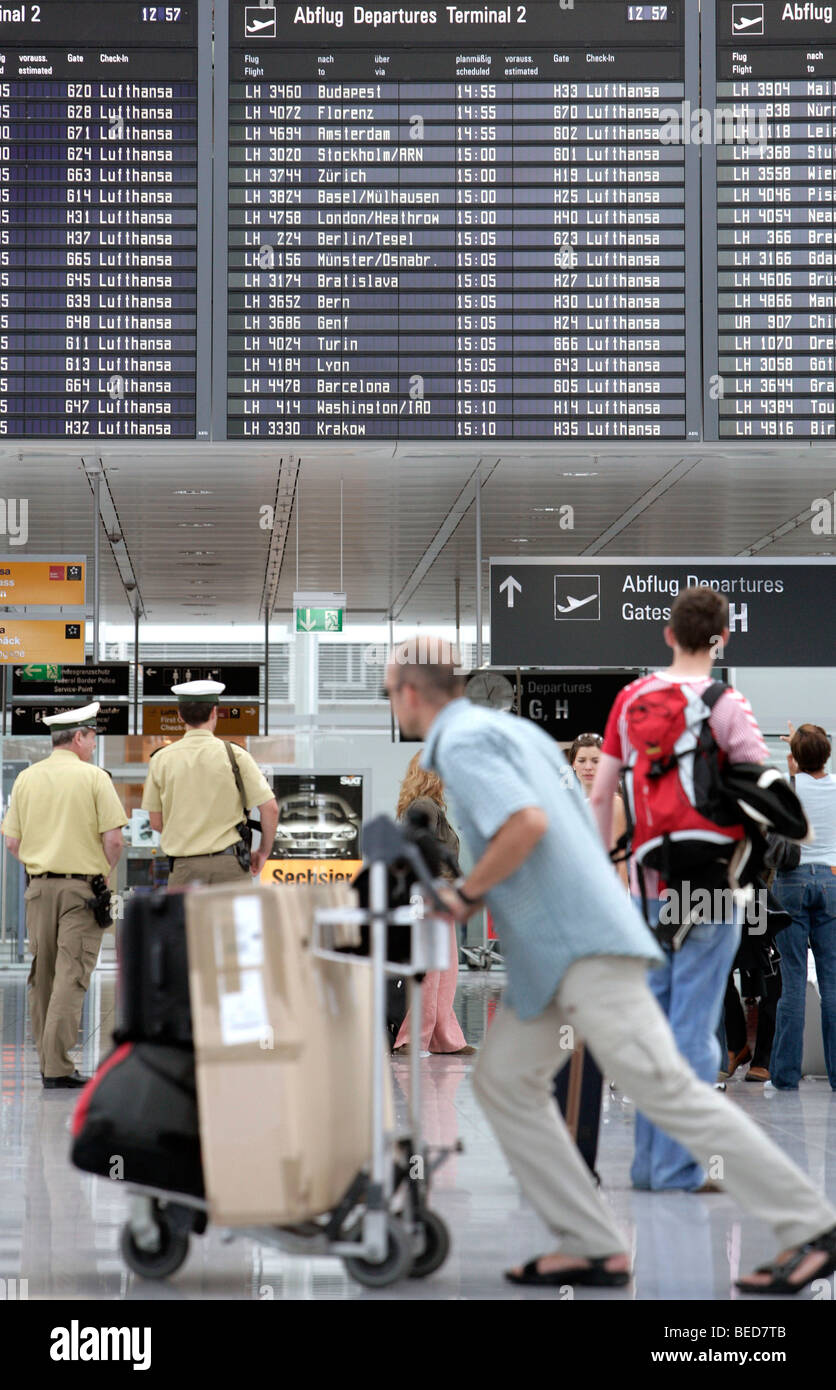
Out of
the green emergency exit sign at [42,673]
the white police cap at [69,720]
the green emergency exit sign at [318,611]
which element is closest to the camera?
the white police cap at [69,720]

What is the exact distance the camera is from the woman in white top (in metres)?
6.93

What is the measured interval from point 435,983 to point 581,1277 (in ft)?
15.0

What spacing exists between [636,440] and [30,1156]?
4763 millimetres

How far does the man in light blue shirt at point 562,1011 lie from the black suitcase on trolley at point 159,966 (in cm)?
66

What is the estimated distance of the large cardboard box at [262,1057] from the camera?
3223mm

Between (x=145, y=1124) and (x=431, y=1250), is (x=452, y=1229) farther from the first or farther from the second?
(x=145, y=1124)

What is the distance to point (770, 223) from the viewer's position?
26.5 feet

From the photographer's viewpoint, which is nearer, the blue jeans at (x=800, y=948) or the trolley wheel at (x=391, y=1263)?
the trolley wheel at (x=391, y=1263)

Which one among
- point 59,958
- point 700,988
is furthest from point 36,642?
point 700,988

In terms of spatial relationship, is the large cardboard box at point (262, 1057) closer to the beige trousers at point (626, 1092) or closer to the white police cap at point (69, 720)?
the beige trousers at point (626, 1092)

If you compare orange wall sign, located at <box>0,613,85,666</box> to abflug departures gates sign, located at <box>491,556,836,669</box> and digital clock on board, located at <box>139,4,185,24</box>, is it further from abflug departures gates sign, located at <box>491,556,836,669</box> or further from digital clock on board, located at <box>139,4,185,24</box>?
digital clock on board, located at <box>139,4,185,24</box>

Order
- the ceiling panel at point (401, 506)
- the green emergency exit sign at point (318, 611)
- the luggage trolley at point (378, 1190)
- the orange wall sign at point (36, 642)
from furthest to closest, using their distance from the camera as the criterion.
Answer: the orange wall sign at point (36, 642)
the green emergency exit sign at point (318, 611)
the ceiling panel at point (401, 506)
the luggage trolley at point (378, 1190)

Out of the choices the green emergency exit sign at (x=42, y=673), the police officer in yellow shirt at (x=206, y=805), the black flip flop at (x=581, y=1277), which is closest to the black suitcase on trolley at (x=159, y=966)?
the black flip flop at (x=581, y=1277)

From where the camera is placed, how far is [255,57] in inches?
316
